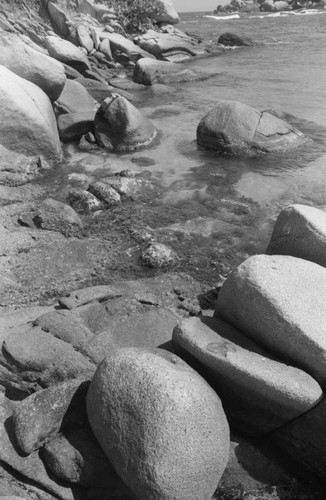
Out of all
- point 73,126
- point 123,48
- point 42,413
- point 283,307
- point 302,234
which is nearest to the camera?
point 42,413

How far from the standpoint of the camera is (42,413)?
346 centimetres

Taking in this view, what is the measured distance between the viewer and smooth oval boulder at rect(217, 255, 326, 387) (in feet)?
12.0

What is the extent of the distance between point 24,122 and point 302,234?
5718 millimetres

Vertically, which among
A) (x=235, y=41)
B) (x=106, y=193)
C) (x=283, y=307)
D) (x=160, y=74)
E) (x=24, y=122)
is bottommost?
(x=106, y=193)

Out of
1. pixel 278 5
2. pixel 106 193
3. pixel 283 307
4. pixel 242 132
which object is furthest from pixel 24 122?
pixel 278 5

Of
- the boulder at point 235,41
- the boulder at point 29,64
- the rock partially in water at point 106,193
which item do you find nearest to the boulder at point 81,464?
the rock partially in water at point 106,193

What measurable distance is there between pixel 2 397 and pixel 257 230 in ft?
14.1

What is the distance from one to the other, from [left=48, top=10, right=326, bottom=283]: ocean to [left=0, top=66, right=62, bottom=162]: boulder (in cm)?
58

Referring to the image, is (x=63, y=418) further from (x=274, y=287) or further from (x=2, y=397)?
(x=274, y=287)

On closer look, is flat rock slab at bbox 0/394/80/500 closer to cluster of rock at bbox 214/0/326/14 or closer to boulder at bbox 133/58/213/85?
boulder at bbox 133/58/213/85

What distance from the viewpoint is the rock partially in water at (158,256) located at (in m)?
5.93

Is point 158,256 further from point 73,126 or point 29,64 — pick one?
point 29,64

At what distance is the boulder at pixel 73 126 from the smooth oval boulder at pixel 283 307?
7.42m

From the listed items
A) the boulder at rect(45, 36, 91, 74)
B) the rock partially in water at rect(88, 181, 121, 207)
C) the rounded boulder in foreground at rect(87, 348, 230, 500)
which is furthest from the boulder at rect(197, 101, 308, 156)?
the boulder at rect(45, 36, 91, 74)
